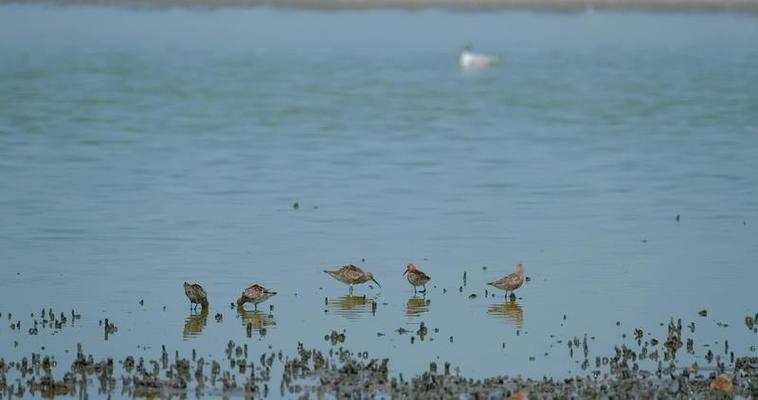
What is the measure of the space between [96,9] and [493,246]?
307 feet

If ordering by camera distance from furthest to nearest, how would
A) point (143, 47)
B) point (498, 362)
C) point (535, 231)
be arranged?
1. point (143, 47)
2. point (535, 231)
3. point (498, 362)

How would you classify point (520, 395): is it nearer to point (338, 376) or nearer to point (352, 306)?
point (338, 376)

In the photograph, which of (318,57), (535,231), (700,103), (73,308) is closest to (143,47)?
(318,57)

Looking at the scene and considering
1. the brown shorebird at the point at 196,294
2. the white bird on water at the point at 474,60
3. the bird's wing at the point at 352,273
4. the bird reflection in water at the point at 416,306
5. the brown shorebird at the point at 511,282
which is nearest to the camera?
the brown shorebird at the point at 196,294

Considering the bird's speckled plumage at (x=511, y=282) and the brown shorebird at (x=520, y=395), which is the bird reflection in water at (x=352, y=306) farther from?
the brown shorebird at (x=520, y=395)

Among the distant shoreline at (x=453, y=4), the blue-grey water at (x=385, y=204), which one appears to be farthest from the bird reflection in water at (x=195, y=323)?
the distant shoreline at (x=453, y=4)

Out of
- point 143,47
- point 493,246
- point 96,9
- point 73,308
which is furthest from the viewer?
point 96,9

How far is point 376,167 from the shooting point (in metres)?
31.5

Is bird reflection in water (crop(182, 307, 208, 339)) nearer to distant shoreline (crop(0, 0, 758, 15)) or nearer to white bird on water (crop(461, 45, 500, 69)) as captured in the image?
white bird on water (crop(461, 45, 500, 69))

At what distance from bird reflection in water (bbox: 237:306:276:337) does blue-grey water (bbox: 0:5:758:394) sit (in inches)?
2.9

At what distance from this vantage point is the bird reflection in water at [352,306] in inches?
668

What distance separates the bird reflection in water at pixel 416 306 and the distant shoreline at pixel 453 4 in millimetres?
89584

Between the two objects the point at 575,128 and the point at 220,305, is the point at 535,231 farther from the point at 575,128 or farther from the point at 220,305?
the point at 575,128

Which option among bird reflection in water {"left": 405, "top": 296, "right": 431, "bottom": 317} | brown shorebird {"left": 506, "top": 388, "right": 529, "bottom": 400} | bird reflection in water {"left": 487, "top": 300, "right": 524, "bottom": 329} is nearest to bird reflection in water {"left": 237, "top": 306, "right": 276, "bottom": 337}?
bird reflection in water {"left": 405, "top": 296, "right": 431, "bottom": 317}
